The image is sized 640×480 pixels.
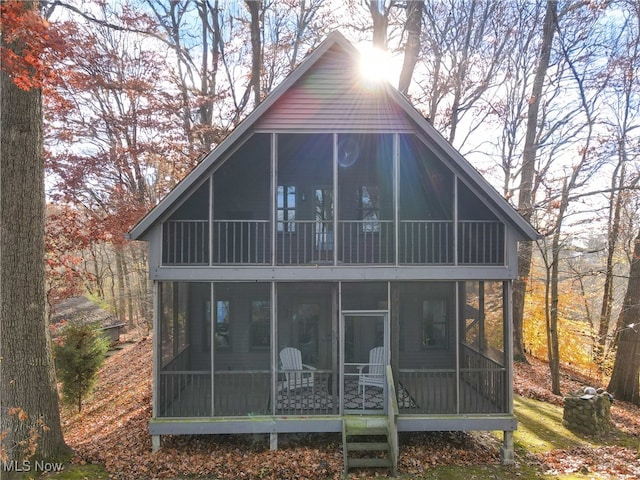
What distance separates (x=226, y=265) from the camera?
9133 millimetres

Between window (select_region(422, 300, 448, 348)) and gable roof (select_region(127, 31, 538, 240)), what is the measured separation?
13.2 feet

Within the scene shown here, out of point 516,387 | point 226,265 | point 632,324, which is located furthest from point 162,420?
point 632,324

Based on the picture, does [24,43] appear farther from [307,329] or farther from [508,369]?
[508,369]

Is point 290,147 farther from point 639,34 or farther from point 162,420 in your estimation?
point 639,34

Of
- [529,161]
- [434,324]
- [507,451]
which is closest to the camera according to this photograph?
[507,451]

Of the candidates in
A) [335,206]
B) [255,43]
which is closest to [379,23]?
[255,43]

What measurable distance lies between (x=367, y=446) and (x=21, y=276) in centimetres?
801

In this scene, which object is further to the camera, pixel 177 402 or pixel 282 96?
pixel 177 402

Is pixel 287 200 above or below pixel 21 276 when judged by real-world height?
above

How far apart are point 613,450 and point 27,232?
13909 mm

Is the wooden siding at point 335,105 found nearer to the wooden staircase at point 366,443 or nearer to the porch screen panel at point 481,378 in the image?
the porch screen panel at point 481,378

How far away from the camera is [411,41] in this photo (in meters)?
17.3

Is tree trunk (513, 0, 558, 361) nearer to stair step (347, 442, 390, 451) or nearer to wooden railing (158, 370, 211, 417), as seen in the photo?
stair step (347, 442, 390, 451)

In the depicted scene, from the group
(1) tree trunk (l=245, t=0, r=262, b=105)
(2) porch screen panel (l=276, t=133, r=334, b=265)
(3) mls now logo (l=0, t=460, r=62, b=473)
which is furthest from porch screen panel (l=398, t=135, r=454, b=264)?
(1) tree trunk (l=245, t=0, r=262, b=105)
